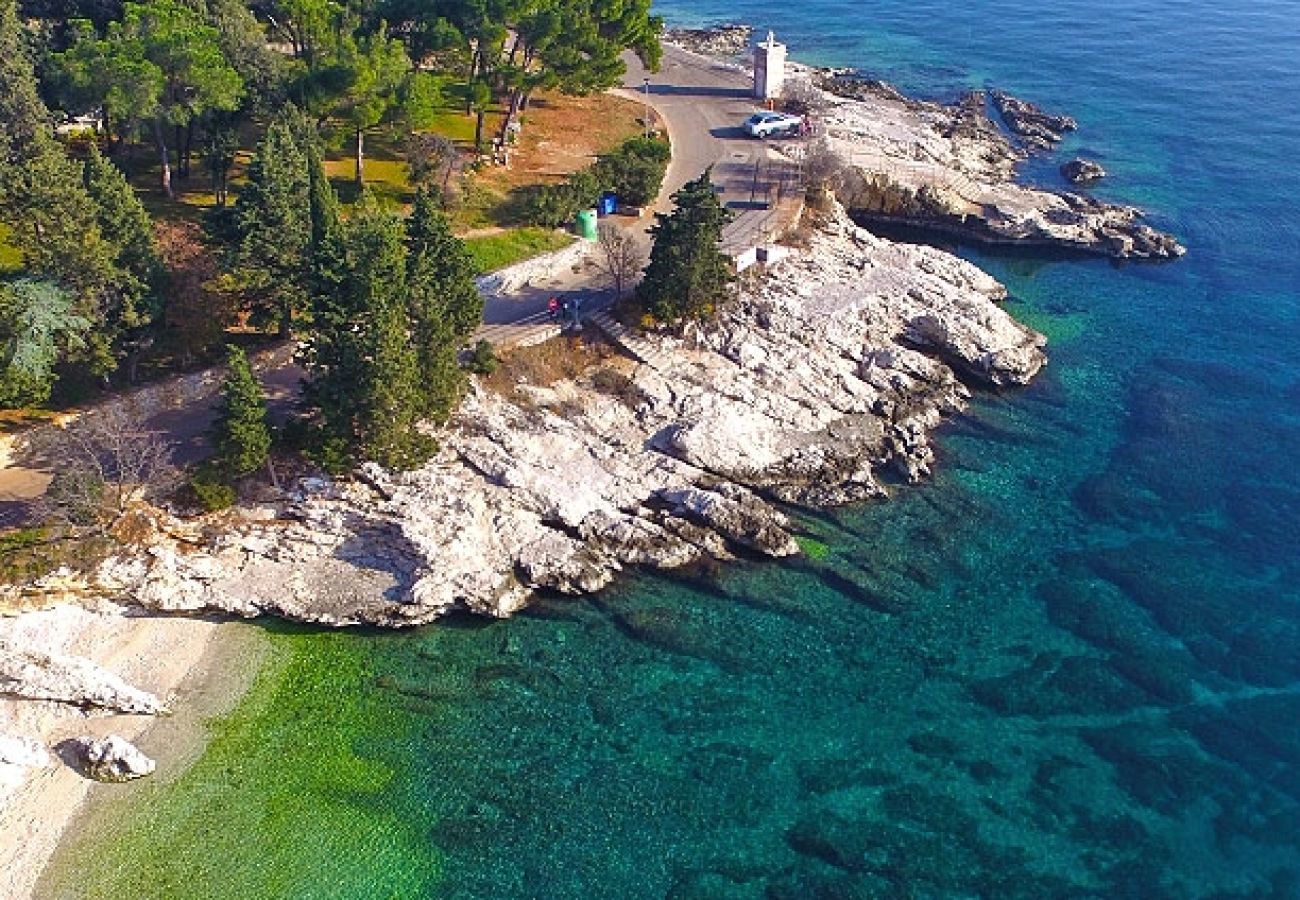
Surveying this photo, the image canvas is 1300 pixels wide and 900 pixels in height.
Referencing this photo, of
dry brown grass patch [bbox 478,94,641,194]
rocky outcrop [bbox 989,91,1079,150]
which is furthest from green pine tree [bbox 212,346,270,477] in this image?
rocky outcrop [bbox 989,91,1079,150]

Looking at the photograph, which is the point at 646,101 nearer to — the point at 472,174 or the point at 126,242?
the point at 472,174

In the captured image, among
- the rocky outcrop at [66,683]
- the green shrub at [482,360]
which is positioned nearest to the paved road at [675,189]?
the green shrub at [482,360]

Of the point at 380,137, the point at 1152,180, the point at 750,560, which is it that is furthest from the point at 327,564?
the point at 1152,180

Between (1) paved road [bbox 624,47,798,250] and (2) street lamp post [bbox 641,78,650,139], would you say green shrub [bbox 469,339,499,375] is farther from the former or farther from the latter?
(2) street lamp post [bbox 641,78,650,139]

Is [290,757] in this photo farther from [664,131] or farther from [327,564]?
[664,131]

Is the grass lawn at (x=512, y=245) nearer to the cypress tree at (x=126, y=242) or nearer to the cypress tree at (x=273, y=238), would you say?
the cypress tree at (x=273, y=238)

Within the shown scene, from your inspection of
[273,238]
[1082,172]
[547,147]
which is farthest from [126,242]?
[1082,172]
